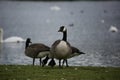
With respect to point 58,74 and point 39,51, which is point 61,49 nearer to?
point 58,74

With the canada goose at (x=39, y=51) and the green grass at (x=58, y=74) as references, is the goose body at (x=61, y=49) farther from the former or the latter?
the canada goose at (x=39, y=51)

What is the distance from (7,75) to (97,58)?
13.7 m

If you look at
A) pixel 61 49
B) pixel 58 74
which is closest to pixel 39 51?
pixel 61 49

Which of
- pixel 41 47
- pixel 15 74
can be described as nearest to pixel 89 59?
pixel 41 47

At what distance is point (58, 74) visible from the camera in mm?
15984

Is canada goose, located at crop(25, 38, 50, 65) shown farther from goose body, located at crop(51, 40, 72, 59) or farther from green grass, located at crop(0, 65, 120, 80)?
green grass, located at crop(0, 65, 120, 80)

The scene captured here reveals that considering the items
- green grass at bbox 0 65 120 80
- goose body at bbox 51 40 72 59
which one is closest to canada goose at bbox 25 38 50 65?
goose body at bbox 51 40 72 59

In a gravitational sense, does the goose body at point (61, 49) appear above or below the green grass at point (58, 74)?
above

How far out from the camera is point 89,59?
28188 millimetres

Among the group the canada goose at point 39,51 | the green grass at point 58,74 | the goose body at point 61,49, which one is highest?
the canada goose at point 39,51

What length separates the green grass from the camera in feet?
50.4

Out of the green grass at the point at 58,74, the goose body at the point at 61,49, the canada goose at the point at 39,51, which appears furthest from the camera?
the canada goose at the point at 39,51

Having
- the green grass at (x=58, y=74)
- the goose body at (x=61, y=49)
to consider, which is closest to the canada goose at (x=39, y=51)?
the goose body at (x=61, y=49)

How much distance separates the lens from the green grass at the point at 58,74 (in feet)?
50.4
